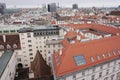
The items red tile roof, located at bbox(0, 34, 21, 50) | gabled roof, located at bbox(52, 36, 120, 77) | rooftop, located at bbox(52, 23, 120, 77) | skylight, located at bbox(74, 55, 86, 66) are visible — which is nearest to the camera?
gabled roof, located at bbox(52, 36, 120, 77)

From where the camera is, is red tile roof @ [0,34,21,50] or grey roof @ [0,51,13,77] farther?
red tile roof @ [0,34,21,50]

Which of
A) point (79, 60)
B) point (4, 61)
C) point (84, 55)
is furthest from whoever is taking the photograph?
point (4, 61)

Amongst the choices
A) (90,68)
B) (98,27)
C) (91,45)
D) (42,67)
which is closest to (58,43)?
(42,67)

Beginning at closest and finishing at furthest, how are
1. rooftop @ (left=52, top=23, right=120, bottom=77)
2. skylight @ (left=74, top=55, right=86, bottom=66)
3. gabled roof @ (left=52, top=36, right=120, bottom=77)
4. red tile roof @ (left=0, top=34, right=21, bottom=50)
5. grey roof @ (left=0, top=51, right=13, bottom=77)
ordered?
1. gabled roof @ (left=52, top=36, right=120, bottom=77)
2. rooftop @ (left=52, top=23, right=120, bottom=77)
3. skylight @ (left=74, top=55, right=86, bottom=66)
4. grey roof @ (left=0, top=51, right=13, bottom=77)
5. red tile roof @ (left=0, top=34, right=21, bottom=50)

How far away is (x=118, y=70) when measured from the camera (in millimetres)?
43812

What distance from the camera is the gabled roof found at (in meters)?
35.1

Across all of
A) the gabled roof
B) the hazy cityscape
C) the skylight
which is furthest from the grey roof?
the skylight

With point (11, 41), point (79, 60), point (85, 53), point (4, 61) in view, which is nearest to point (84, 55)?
point (85, 53)

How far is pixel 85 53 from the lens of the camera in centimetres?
3916

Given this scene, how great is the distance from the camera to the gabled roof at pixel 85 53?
35.1 meters

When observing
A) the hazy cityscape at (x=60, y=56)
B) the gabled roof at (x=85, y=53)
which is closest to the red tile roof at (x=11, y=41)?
the hazy cityscape at (x=60, y=56)

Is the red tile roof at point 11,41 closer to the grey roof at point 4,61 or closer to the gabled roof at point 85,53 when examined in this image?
the grey roof at point 4,61

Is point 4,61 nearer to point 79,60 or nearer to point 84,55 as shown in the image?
point 79,60

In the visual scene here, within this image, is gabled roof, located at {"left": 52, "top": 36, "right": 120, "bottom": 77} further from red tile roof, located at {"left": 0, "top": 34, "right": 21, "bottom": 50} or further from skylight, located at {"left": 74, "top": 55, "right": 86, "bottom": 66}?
red tile roof, located at {"left": 0, "top": 34, "right": 21, "bottom": 50}
